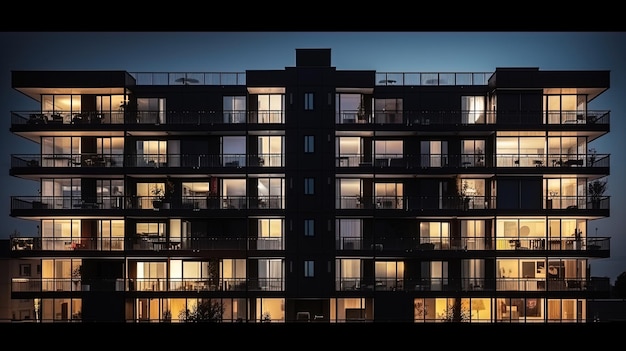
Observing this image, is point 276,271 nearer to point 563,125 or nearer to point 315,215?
point 315,215

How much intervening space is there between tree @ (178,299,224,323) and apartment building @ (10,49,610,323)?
0.10 m

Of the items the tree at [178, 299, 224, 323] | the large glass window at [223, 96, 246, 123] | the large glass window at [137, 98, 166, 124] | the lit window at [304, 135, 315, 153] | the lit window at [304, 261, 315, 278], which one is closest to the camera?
the tree at [178, 299, 224, 323]

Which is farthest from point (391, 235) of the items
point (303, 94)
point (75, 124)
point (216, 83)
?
point (75, 124)

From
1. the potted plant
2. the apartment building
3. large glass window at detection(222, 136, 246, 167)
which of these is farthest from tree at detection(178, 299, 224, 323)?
the potted plant

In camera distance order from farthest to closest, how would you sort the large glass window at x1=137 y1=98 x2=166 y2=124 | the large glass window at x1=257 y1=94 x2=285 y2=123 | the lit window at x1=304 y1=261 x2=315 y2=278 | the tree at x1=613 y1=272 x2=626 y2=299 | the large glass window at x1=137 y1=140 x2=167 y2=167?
the tree at x1=613 y1=272 x2=626 y2=299
the large glass window at x1=137 y1=98 x2=166 y2=124
the large glass window at x1=137 y1=140 x2=167 y2=167
the large glass window at x1=257 y1=94 x2=285 y2=123
the lit window at x1=304 y1=261 x2=315 y2=278

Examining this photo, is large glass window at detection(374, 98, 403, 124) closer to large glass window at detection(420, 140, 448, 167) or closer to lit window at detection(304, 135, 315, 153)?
large glass window at detection(420, 140, 448, 167)

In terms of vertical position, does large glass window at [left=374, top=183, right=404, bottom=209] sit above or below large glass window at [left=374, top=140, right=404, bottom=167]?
below

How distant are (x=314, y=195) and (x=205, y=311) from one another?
8.22 metres

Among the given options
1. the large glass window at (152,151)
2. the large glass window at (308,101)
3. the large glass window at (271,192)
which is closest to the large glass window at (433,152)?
the large glass window at (308,101)

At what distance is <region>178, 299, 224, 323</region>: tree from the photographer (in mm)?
32062

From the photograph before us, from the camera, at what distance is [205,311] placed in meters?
32.3

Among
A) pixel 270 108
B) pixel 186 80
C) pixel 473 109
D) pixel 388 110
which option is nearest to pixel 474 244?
pixel 473 109

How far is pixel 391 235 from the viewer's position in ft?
113

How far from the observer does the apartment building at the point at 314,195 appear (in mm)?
32938
